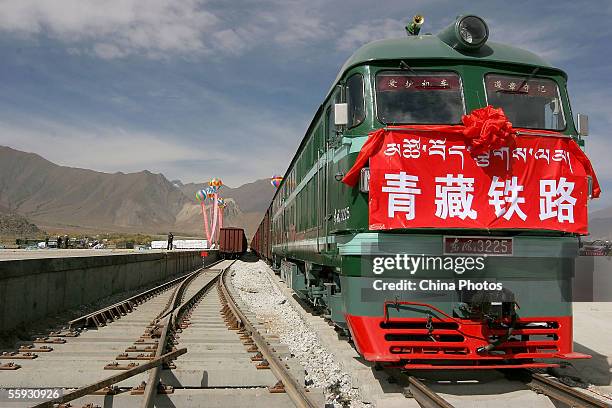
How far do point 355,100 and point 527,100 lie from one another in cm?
211

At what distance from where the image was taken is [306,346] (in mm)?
8734

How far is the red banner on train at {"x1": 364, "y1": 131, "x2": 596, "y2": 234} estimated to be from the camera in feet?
20.3

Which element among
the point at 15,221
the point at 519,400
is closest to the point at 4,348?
the point at 519,400

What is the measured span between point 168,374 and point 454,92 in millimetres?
4608

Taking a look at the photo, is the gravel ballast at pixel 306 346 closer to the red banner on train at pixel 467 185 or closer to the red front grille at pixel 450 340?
the red front grille at pixel 450 340

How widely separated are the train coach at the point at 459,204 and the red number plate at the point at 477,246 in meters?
0.01

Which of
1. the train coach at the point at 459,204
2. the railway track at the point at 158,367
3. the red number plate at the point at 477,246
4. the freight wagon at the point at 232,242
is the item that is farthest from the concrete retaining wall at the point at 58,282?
the freight wagon at the point at 232,242

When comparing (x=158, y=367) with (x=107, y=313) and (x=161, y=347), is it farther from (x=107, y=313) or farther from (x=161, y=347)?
(x=107, y=313)

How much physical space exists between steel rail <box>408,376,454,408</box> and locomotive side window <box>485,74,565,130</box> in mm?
3258

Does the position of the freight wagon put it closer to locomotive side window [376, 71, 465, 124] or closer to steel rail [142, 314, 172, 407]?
steel rail [142, 314, 172, 407]

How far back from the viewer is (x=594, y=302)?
14.4m

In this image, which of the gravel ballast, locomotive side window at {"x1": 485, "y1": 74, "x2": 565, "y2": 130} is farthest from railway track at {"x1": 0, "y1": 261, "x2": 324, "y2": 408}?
locomotive side window at {"x1": 485, "y1": 74, "x2": 565, "y2": 130}

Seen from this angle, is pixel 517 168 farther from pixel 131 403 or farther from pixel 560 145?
pixel 131 403

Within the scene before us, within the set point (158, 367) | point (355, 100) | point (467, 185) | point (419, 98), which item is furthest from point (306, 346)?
point (419, 98)
